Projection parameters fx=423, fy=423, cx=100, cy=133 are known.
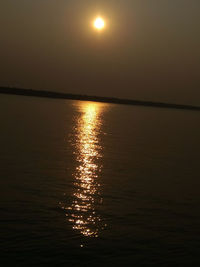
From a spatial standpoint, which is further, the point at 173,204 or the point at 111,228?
the point at 173,204

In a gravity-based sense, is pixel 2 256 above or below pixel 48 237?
below

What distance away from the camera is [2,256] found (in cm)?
1463

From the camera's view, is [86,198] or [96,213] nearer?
[96,213]

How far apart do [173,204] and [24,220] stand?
8.99m

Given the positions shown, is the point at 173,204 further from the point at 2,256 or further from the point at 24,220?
the point at 2,256

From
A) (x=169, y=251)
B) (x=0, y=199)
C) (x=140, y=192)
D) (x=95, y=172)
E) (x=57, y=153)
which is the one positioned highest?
(x=57, y=153)

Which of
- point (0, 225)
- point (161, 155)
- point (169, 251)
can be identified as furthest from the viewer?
point (161, 155)

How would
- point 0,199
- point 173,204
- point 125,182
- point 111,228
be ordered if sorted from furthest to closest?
point 125,182 < point 173,204 < point 0,199 < point 111,228

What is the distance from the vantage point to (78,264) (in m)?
14.7

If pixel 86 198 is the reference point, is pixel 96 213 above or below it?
below

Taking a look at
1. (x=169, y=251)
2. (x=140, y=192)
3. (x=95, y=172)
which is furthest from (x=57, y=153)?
(x=169, y=251)

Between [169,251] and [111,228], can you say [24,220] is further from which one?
[169,251]

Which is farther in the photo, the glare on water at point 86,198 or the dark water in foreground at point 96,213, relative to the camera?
the glare on water at point 86,198

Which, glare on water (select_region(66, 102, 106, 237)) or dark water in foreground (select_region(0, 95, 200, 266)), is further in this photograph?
glare on water (select_region(66, 102, 106, 237))
